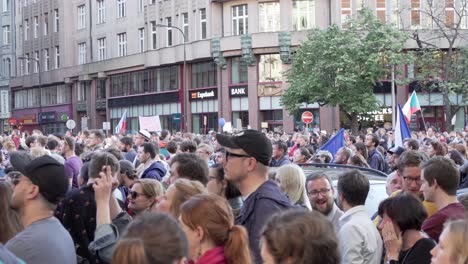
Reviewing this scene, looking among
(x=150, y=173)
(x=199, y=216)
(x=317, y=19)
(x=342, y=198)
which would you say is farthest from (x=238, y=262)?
(x=317, y=19)

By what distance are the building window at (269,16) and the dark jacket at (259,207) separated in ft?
149

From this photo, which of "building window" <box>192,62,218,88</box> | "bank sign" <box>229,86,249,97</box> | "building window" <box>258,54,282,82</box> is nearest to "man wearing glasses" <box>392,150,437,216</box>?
"building window" <box>258,54,282,82</box>

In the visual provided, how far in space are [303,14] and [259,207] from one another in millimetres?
45750

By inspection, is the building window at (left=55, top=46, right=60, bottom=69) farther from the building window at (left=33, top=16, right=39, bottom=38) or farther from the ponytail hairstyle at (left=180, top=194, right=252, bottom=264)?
the ponytail hairstyle at (left=180, top=194, right=252, bottom=264)

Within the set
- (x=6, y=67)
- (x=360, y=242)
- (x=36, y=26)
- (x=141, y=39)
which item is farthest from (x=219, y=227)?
(x=6, y=67)

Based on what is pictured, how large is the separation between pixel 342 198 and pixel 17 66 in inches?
3111

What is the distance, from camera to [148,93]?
6050cm

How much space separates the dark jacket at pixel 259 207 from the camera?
18.4ft

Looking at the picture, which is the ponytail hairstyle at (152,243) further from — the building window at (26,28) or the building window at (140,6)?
the building window at (26,28)

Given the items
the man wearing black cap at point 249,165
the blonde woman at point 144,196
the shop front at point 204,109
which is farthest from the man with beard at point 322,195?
the shop front at point 204,109

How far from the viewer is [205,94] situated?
54344 mm

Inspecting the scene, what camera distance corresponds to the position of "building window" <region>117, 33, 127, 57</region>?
6306 centimetres

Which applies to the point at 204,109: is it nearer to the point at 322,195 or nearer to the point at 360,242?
the point at 322,195

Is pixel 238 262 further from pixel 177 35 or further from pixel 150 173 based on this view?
pixel 177 35
